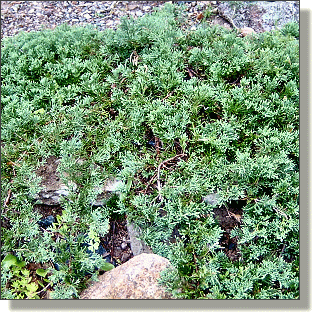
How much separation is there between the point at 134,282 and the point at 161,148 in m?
1.16

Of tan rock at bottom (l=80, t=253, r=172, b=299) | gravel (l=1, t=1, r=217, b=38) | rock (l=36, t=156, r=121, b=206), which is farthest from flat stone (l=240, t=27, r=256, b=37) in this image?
tan rock at bottom (l=80, t=253, r=172, b=299)

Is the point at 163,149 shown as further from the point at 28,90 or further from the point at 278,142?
the point at 28,90

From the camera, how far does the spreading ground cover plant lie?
2.76 m

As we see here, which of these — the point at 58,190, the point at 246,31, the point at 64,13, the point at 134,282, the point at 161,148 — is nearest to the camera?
the point at 134,282

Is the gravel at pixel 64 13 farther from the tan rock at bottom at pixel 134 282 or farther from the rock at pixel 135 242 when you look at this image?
the tan rock at bottom at pixel 134 282

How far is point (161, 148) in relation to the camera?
323cm

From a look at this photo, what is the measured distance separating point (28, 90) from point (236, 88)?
204cm

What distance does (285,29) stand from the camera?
413cm

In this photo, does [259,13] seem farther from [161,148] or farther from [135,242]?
[135,242]

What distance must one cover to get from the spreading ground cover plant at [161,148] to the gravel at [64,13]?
73cm

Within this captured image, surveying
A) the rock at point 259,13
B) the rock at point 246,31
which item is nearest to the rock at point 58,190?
the rock at point 246,31

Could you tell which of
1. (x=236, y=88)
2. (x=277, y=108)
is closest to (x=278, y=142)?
(x=277, y=108)

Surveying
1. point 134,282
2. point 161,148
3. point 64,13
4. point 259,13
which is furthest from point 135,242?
point 64,13

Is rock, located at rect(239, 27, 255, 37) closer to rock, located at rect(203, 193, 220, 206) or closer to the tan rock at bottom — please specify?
rock, located at rect(203, 193, 220, 206)
